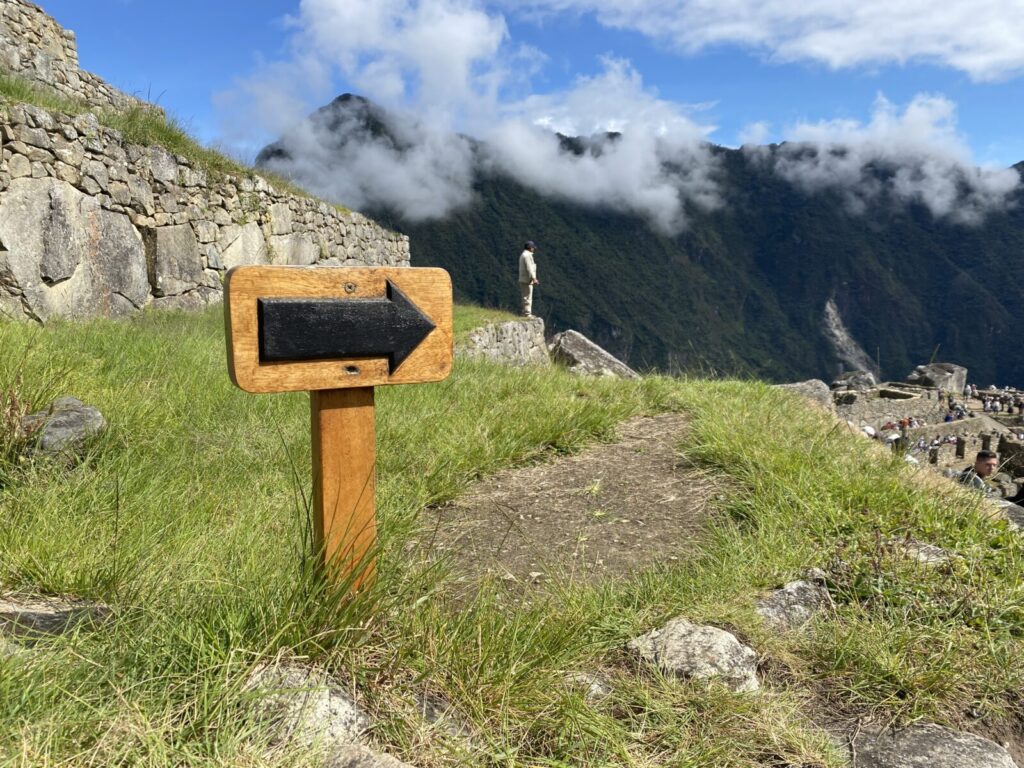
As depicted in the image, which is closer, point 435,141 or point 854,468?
point 854,468

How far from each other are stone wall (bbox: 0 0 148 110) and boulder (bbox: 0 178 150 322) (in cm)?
214

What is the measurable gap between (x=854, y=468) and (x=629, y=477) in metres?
1.10

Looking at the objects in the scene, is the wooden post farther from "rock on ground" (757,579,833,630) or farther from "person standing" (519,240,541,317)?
"person standing" (519,240,541,317)

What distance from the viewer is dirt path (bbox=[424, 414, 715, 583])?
2812 millimetres

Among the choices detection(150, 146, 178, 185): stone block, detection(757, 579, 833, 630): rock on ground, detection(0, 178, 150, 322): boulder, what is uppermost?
detection(150, 146, 178, 185): stone block

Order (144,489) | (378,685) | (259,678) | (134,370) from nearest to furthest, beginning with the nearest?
1. (259,678)
2. (378,685)
3. (144,489)
4. (134,370)

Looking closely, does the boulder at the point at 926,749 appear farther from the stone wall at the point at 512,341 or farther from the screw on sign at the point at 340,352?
the stone wall at the point at 512,341

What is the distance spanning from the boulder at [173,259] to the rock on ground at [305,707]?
6860 mm

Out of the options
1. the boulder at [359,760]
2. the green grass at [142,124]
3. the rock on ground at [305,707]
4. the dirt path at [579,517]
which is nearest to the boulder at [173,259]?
the green grass at [142,124]

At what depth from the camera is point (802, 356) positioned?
106812 mm

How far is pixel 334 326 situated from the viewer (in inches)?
68.6

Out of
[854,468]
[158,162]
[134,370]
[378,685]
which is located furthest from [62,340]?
[854,468]

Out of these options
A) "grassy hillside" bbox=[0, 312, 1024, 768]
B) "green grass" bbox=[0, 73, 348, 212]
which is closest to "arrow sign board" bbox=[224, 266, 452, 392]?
"grassy hillside" bbox=[0, 312, 1024, 768]

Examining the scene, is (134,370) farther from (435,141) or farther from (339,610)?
(435,141)
